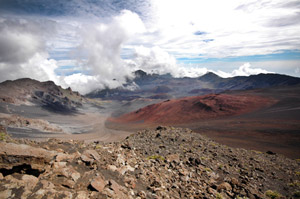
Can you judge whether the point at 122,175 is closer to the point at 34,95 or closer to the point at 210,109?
the point at 210,109

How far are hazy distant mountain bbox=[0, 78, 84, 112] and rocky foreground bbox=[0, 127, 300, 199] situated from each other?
140 metres

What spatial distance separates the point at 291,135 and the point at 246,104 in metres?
43.6

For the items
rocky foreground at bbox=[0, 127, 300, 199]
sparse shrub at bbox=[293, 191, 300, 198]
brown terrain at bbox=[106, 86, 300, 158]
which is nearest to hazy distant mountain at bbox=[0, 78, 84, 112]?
brown terrain at bbox=[106, 86, 300, 158]

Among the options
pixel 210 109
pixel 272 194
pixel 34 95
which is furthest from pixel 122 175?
pixel 34 95

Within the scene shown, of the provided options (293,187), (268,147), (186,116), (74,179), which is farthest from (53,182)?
(186,116)

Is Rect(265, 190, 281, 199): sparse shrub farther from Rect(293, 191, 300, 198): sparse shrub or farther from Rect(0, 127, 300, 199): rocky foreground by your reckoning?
Rect(293, 191, 300, 198): sparse shrub

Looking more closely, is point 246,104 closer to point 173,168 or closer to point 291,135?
point 291,135

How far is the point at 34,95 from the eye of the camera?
14662 cm

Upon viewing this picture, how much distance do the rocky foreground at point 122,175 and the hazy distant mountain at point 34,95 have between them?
139724 mm

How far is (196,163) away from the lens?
35.1 ft

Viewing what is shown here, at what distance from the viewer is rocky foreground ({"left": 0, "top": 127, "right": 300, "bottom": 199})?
488 cm

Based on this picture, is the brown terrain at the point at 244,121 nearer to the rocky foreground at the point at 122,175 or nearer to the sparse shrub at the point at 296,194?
the sparse shrub at the point at 296,194

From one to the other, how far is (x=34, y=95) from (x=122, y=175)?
17165cm

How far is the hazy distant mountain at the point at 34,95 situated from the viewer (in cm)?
12602
